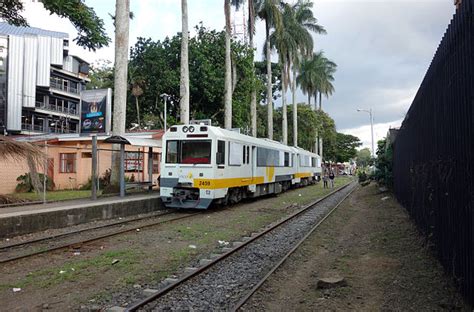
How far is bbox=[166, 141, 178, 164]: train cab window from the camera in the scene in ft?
47.9

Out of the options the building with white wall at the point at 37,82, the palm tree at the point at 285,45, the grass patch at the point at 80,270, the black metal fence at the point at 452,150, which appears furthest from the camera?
the building with white wall at the point at 37,82

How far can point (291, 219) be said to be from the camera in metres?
13.1

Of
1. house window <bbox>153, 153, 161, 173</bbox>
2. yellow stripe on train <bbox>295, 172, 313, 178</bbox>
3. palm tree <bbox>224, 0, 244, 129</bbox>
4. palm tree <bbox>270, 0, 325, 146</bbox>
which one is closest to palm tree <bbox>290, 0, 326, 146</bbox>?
palm tree <bbox>270, 0, 325, 146</bbox>

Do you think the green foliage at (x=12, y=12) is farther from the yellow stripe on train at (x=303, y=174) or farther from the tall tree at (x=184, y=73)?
the yellow stripe on train at (x=303, y=174)

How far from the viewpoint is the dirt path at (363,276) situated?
5.26m

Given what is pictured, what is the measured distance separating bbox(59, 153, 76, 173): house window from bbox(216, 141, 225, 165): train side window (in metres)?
16.1

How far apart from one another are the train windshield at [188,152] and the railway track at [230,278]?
15.0 ft

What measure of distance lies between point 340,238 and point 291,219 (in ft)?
10.2

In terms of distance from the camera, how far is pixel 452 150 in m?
5.50

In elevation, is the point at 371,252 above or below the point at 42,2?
below

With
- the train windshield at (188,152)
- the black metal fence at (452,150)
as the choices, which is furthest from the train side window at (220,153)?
the black metal fence at (452,150)

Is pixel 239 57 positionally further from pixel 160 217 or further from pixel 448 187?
pixel 448 187

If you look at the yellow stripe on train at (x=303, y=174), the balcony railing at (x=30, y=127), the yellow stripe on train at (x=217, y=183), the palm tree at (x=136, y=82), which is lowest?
the yellow stripe on train at (x=217, y=183)

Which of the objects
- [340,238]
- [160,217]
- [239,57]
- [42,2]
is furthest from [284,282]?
[239,57]
